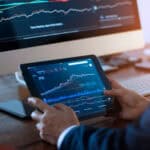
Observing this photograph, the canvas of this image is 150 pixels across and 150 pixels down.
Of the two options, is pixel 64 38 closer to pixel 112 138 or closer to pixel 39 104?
pixel 39 104

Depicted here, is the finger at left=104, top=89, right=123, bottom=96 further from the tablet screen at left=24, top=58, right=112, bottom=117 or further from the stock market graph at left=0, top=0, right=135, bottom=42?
the stock market graph at left=0, top=0, right=135, bottom=42

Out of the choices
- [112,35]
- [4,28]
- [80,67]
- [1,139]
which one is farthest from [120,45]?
[1,139]

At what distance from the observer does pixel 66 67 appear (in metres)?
1.20

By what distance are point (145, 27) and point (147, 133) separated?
139cm

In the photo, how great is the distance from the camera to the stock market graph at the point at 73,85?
1.13 metres

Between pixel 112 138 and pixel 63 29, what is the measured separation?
0.55m

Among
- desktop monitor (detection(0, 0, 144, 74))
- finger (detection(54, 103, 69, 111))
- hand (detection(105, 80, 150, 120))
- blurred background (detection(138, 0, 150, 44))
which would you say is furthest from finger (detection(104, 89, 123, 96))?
blurred background (detection(138, 0, 150, 44))

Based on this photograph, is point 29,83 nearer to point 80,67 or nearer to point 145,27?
point 80,67

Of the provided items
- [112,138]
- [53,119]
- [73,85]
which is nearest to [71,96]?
[73,85]

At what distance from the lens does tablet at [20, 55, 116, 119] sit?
1128 mm

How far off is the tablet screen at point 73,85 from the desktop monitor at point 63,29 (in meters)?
0.15

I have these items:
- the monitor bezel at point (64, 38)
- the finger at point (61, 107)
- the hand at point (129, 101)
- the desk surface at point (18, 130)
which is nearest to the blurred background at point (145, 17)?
the monitor bezel at point (64, 38)

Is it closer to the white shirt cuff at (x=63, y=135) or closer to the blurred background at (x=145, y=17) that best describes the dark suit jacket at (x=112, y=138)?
the white shirt cuff at (x=63, y=135)

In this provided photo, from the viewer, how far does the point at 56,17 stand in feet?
4.47
